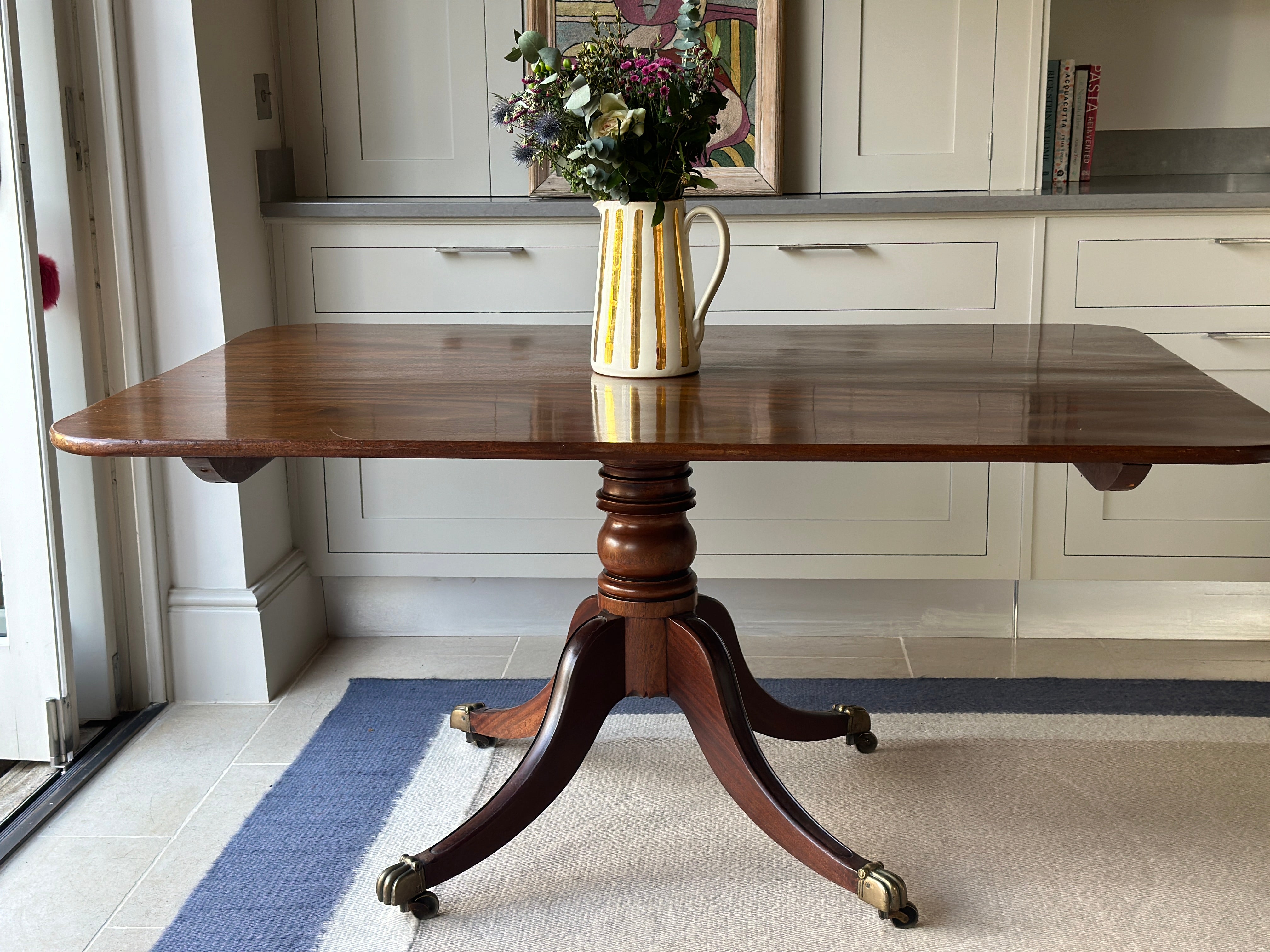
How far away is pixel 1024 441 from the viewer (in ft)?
3.74

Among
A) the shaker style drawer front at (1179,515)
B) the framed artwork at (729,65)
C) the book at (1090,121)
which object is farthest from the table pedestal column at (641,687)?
the book at (1090,121)

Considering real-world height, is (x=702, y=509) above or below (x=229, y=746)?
above

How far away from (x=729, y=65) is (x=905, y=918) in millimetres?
1766

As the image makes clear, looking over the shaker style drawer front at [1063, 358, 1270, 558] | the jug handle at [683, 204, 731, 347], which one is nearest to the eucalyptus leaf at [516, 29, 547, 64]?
the jug handle at [683, 204, 731, 347]

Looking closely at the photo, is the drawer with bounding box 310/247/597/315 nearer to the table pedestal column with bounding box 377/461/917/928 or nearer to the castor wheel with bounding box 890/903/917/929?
the table pedestal column with bounding box 377/461/917/928

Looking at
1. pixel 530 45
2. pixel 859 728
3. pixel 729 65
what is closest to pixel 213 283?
pixel 530 45

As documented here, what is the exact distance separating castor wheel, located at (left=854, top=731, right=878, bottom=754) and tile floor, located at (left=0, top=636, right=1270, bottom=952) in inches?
14.7

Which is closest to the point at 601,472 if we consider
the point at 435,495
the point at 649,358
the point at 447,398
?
the point at 649,358

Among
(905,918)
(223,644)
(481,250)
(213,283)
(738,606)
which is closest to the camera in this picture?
(905,918)

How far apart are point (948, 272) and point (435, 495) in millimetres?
1187

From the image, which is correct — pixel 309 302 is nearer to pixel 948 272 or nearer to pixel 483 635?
pixel 483 635

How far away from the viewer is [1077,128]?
2.72 meters

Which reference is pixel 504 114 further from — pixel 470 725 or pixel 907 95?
pixel 907 95

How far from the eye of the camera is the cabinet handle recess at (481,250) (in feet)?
8.16
